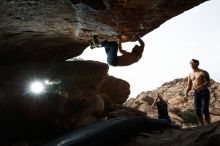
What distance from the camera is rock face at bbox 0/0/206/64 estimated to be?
5.09 m

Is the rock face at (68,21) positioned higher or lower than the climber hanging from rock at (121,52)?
higher

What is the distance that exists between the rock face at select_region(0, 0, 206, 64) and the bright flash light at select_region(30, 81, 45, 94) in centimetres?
100

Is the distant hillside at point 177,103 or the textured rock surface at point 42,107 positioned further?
the distant hillside at point 177,103

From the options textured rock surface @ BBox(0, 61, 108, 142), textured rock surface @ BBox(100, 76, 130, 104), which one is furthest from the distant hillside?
textured rock surface @ BBox(0, 61, 108, 142)

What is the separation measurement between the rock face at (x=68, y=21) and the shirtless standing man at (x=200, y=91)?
2.16 m

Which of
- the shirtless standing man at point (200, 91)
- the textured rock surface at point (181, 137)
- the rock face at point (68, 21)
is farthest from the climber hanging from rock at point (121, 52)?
the textured rock surface at point (181, 137)

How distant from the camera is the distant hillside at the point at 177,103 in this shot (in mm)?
16672

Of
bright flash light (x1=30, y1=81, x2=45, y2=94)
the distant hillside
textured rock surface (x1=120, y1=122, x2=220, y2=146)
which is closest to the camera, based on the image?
textured rock surface (x1=120, y1=122, x2=220, y2=146)

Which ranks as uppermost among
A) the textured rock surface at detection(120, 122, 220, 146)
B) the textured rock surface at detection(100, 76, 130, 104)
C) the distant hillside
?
the textured rock surface at detection(120, 122, 220, 146)

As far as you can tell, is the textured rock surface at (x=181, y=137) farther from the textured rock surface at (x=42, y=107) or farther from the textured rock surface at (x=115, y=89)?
the textured rock surface at (x=115, y=89)

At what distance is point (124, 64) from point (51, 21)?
2484mm

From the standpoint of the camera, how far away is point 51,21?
6.56 meters

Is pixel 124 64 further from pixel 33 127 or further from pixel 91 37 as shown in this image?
pixel 33 127

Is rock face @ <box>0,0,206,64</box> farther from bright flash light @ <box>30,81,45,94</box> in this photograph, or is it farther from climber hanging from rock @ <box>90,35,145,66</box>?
bright flash light @ <box>30,81,45,94</box>
